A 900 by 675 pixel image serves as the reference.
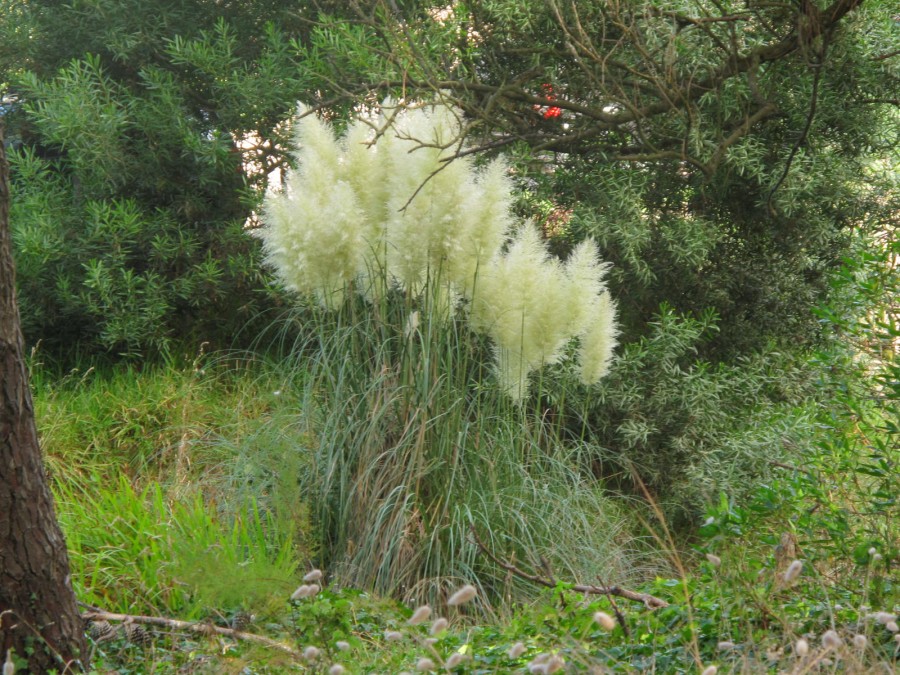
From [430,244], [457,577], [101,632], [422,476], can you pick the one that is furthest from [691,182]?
[101,632]

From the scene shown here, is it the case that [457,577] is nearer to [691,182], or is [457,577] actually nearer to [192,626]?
[192,626]

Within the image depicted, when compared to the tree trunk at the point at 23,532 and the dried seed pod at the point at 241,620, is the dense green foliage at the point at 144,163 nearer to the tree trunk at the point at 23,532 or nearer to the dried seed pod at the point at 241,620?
the dried seed pod at the point at 241,620

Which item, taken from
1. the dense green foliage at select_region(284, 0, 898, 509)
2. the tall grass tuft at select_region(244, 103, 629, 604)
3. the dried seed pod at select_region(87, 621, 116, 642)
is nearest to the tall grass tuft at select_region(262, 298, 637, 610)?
the tall grass tuft at select_region(244, 103, 629, 604)

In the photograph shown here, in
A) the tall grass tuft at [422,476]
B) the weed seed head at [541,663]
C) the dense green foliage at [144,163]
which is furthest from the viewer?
the dense green foliage at [144,163]

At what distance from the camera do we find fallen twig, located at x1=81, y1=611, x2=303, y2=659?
3.15 m

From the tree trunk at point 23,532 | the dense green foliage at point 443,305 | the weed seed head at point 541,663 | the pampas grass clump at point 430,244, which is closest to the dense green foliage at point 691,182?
the dense green foliage at point 443,305

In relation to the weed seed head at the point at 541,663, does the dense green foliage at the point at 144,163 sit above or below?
above

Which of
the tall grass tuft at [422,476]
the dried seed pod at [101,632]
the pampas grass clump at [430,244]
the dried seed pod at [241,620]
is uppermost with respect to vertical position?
the pampas grass clump at [430,244]

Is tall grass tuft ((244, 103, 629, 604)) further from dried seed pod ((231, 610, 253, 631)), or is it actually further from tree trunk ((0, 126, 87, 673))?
tree trunk ((0, 126, 87, 673))

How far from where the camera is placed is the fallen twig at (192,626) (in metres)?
3.15

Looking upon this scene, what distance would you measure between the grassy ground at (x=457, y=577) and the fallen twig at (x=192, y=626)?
0.09 ft

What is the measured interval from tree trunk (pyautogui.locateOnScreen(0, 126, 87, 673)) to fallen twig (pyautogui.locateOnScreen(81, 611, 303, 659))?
35cm

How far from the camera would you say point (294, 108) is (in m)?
7.15

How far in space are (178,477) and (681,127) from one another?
3.85m
